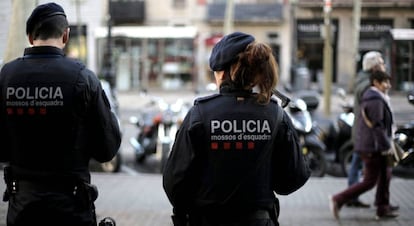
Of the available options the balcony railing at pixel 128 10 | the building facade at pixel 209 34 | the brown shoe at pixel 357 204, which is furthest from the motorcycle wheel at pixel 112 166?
the balcony railing at pixel 128 10

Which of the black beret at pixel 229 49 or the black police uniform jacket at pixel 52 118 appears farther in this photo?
the black police uniform jacket at pixel 52 118

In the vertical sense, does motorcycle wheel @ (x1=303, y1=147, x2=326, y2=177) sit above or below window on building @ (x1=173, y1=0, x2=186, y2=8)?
below

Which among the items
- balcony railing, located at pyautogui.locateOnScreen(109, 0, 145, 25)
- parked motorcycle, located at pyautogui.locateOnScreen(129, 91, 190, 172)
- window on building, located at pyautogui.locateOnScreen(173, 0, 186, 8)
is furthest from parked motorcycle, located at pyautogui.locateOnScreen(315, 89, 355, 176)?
window on building, located at pyautogui.locateOnScreen(173, 0, 186, 8)

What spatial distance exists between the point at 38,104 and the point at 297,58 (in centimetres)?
3054

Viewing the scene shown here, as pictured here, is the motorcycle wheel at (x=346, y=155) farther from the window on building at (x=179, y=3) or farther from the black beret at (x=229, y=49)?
the window on building at (x=179, y=3)

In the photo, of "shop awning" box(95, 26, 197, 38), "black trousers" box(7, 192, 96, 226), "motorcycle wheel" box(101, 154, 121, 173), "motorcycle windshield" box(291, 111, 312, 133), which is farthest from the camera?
"shop awning" box(95, 26, 197, 38)

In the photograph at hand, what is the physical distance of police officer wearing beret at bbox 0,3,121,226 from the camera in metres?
3.47

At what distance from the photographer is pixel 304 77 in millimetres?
27672

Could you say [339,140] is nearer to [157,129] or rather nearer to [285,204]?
[157,129]

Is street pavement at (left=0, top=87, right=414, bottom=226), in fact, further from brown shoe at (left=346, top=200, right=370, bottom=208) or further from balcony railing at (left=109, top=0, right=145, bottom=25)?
balcony railing at (left=109, top=0, right=145, bottom=25)

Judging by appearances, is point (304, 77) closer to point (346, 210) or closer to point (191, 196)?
point (346, 210)

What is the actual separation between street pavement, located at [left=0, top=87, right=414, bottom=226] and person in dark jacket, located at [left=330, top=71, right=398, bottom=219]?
0.22 meters

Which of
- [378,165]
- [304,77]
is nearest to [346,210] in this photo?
[378,165]

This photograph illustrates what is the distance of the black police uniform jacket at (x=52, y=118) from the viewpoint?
3482 millimetres
